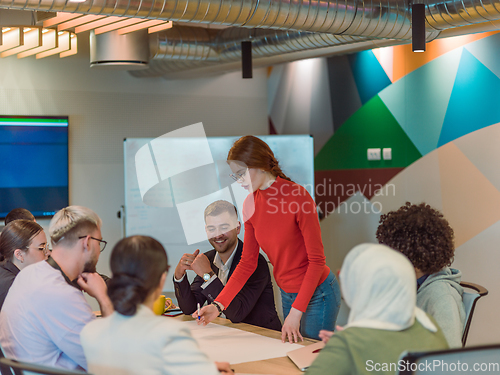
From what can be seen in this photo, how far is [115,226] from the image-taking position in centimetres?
554

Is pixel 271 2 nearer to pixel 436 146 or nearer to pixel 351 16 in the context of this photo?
pixel 351 16

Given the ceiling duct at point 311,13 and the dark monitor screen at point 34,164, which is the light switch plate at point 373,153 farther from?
the dark monitor screen at point 34,164

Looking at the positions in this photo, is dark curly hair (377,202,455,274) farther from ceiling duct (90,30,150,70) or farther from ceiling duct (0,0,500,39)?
ceiling duct (90,30,150,70)

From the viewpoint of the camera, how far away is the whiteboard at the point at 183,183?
5145 mm

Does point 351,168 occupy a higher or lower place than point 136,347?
→ higher

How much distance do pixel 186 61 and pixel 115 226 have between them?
6.23 ft

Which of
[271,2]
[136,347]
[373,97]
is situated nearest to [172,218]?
[373,97]

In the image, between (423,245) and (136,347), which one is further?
(423,245)

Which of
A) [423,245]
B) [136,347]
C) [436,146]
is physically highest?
[436,146]

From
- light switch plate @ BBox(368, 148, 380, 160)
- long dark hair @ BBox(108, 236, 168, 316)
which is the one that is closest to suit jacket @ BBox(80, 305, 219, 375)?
long dark hair @ BBox(108, 236, 168, 316)

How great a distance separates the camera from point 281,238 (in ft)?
8.12

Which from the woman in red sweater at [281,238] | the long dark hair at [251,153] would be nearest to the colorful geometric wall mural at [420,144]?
the woman in red sweater at [281,238]

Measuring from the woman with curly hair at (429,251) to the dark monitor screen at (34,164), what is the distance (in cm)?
413

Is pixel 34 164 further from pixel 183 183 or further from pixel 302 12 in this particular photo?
pixel 302 12
